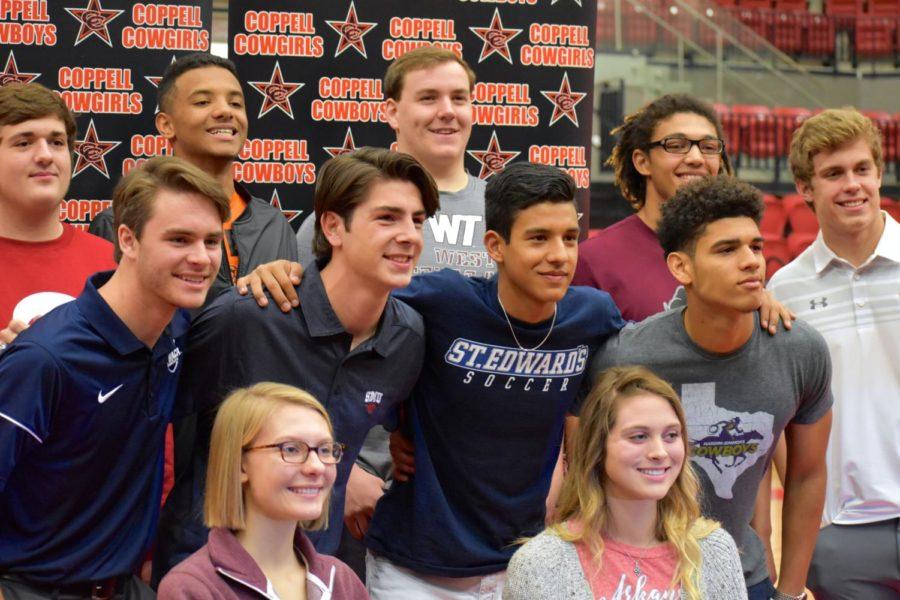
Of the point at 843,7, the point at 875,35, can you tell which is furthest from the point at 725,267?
the point at 843,7

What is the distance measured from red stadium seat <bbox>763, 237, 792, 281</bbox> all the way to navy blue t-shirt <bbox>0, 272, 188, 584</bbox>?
10.4m

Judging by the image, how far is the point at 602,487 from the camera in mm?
3555

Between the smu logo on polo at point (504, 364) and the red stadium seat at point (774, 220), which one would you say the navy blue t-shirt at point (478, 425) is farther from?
the red stadium seat at point (774, 220)

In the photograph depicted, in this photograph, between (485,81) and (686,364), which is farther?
(485,81)

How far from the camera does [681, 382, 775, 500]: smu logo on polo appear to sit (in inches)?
150

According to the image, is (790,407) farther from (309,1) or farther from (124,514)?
(309,1)

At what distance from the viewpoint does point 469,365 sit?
3754mm

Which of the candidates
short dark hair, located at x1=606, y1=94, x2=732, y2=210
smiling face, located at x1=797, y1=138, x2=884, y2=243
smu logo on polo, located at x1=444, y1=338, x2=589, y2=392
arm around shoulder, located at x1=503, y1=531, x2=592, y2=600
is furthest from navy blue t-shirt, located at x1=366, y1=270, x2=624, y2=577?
smiling face, located at x1=797, y1=138, x2=884, y2=243

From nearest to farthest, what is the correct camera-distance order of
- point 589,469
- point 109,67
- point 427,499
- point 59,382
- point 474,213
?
point 59,382 < point 589,469 < point 427,499 < point 474,213 < point 109,67

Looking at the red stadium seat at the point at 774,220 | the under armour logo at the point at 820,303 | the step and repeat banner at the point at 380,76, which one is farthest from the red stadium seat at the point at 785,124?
the under armour logo at the point at 820,303

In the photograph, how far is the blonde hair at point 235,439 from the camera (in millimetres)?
3064

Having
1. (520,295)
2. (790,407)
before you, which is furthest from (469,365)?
(790,407)

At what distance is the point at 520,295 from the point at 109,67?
2866mm

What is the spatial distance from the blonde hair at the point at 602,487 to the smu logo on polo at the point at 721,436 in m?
0.22
